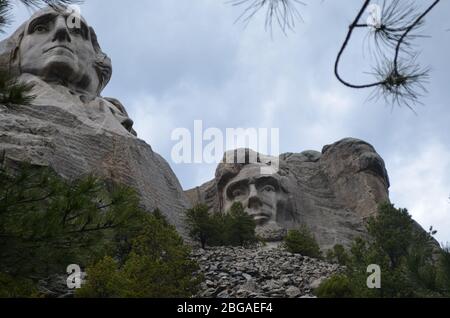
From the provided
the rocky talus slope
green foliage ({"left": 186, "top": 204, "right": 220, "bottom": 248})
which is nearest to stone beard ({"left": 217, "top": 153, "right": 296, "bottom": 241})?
green foliage ({"left": 186, "top": 204, "right": 220, "bottom": 248})

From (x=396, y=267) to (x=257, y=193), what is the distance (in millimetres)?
11502

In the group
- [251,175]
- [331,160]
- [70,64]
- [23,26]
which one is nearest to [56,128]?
[70,64]

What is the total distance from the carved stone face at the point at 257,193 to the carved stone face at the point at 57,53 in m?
6.22

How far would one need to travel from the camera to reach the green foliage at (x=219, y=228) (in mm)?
21125

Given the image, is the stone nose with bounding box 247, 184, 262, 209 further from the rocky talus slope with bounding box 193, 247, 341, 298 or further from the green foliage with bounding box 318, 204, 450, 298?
the rocky talus slope with bounding box 193, 247, 341, 298

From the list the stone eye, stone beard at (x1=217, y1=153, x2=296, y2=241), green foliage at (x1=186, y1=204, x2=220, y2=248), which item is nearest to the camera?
green foliage at (x1=186, y1=204, x2=220, y2=248)

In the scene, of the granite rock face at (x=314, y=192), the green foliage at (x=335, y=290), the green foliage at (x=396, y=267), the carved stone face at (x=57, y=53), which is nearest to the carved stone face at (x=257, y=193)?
the granite rock face at (x=314, y=192)

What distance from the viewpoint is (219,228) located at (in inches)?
851

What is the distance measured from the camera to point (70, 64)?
23.6 m

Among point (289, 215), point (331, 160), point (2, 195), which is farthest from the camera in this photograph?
point (331, 160)

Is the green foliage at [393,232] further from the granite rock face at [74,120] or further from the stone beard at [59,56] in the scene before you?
the stone beard at [59,56]

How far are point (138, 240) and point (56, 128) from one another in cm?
585

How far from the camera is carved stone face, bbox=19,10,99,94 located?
77.5ft
